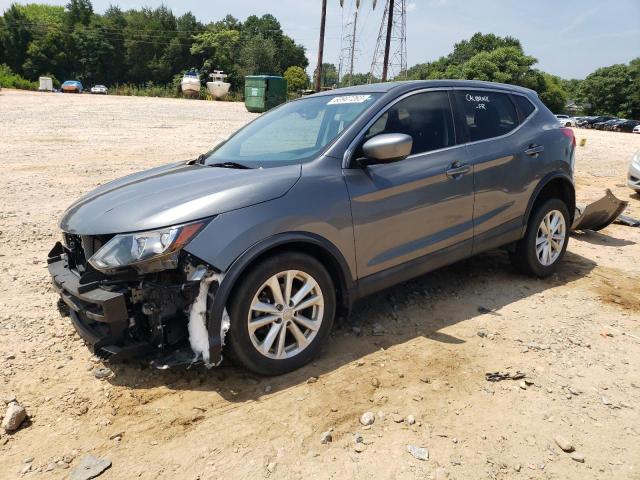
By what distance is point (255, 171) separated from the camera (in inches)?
126

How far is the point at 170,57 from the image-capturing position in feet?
258

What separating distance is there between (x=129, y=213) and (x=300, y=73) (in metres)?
62.1

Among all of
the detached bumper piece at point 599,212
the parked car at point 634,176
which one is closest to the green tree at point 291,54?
the parked car at point 634,176

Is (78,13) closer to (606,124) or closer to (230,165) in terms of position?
(606,124)

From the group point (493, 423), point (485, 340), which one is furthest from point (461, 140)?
point (493, 423)

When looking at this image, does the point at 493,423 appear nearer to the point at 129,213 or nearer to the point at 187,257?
the point at 187,257

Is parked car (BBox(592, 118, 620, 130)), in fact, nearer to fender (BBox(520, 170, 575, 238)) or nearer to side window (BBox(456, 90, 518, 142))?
fender (BBox(520, 170, 575, 238))

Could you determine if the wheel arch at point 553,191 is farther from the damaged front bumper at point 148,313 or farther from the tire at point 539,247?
the damaged front bumper at point 148,313

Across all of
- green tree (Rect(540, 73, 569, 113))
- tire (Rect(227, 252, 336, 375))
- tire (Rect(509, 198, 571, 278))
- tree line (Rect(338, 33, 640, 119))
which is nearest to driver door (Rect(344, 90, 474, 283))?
tire (Rect(227, 252, 336, 375))

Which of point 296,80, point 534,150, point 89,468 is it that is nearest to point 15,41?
point 296,80

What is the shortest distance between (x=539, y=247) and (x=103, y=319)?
3.87 m

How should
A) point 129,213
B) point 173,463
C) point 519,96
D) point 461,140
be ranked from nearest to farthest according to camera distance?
point 173,463 → point 129,213 → point 461,140 → point 519,96

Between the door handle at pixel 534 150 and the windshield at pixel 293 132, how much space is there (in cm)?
168

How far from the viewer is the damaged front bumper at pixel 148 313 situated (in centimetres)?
269
